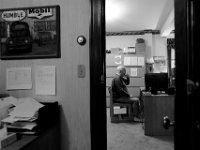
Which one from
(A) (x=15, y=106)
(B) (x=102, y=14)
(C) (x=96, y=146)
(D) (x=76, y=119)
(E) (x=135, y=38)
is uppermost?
(E) (x=135, y=38)

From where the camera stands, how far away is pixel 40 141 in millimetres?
1438

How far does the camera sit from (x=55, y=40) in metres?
1.76

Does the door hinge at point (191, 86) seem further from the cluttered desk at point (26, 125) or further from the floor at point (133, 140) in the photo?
the floor at point (133, 140)

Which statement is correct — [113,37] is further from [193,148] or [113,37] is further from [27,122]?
[193,148]

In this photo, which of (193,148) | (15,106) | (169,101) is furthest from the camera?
(169,101)

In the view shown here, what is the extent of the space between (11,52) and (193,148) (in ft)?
5.40

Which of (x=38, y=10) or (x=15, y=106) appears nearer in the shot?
(x=15, y=106)


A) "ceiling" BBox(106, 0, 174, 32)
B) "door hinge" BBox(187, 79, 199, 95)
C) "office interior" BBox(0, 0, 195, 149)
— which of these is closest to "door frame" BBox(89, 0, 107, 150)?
"office interior" BBox(0, 0, 195, 149)

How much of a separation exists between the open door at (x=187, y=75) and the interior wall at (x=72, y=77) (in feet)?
2.78

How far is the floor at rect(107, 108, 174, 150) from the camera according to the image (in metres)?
3.10

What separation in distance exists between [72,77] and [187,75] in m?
1.03

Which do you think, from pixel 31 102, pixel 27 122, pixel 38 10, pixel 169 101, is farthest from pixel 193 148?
pixel 169 101

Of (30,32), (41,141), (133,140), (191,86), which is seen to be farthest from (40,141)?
(133,140)

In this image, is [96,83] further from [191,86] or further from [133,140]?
[133,140]
